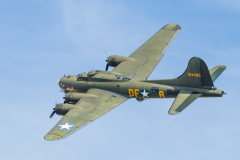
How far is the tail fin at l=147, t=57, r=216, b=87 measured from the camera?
5306 centimetres

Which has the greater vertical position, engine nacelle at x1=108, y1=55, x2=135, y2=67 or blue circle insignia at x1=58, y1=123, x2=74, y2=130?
engine nacelle at x1=108, y1=55, x2=135, y2=67

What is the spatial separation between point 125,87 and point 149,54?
27.5 feet

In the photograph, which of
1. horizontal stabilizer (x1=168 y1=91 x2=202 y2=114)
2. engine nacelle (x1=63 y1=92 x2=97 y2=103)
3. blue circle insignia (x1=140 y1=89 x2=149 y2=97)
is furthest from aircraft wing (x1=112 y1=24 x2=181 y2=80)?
horizontal stabilizer (x1=168 y1=91 x2=202 y2=114)

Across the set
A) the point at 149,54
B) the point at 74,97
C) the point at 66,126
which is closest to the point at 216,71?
the point at 149,54

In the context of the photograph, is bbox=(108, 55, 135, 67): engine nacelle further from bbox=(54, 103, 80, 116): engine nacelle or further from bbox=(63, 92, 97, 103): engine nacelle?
bbox=(54, 103, 80, 116): engine nacelle

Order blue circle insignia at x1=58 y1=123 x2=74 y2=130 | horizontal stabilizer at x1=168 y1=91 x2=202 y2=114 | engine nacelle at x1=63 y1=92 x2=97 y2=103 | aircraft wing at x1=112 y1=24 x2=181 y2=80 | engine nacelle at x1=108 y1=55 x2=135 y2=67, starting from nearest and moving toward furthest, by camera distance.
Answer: horizontal stabilizer at x1=168 y1=91 x2=202 y2=114, blue circle insignia at x1=58 y1=123 x2=74 y2=130, engine nacelle at x1=63 y1=92 x2=97 y2=103, aircraft wing at x1=112 y1=24 x2=181 y2=80, engine nacelle at x1=108 y1=55 x2=135 y2=67

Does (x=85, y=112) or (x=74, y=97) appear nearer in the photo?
(x=85, y=112)

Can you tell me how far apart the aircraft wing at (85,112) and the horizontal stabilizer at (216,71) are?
10.6 m

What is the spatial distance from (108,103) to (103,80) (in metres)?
3.67

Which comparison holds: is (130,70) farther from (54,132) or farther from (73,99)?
(54,132)

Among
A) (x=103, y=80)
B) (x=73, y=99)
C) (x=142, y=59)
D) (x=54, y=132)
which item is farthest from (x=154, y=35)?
(x=54, y=132)

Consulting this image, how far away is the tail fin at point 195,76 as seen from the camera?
53.1 metres

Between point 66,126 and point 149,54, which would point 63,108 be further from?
point 149,54

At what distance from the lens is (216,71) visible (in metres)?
56.2
